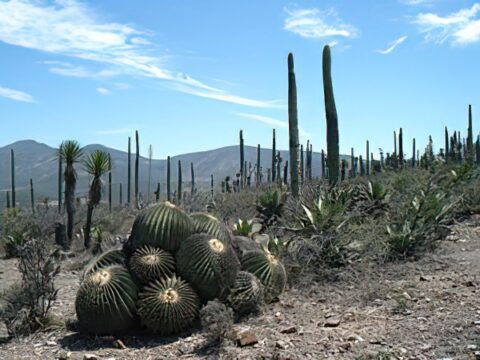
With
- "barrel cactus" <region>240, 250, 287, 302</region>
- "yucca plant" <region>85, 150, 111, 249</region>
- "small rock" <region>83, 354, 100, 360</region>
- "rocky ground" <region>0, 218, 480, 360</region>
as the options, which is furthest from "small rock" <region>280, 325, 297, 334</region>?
"yucca plant" <region>85, 150, 111, 249</region>

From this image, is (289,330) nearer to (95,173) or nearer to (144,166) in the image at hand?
(95,173)

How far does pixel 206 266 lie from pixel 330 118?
9.55 metres

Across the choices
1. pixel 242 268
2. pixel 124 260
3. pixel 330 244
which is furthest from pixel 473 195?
pixel 124 260

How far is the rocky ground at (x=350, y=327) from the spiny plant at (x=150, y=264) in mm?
686

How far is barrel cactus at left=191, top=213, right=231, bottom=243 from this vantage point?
7.75 m

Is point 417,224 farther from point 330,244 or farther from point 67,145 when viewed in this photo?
point 67,145

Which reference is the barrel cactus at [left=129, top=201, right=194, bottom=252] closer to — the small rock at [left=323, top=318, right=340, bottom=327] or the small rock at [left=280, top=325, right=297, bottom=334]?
the small rock at [left=280, top=325, right=297, bottom=334]

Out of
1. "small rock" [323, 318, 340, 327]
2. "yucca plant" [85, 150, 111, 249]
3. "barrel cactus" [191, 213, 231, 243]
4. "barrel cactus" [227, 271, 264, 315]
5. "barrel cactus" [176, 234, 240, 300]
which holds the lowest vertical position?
"small rock" [323, 318, 340, 327]

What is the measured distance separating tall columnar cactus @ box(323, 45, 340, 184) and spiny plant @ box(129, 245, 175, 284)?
8.52 m

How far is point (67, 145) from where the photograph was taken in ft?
57.1

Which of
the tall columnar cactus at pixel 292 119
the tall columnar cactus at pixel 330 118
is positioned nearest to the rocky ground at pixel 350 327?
the tall columnar cactus at pixel 330 118

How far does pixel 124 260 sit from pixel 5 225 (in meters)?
11.2

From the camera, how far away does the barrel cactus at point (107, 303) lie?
6766 millimetres

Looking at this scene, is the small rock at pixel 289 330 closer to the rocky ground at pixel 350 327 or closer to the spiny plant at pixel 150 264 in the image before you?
the rocky ground at pixel 350 327
